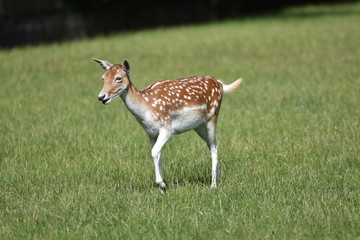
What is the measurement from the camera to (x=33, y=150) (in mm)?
8672

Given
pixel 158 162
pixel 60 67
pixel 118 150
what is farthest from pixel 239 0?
pixel 158 162

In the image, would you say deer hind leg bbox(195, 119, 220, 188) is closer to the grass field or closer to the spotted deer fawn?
the spotted deer fawn

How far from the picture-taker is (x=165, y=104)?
6730 mm

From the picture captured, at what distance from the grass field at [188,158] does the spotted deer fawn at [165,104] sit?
540 mm

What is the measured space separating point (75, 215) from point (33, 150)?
8.75 ft

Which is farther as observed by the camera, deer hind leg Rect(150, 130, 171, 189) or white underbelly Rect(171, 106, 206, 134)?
→ white underbelly Rect(171, 106, 206, 134)

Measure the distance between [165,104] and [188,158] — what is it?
1601mm

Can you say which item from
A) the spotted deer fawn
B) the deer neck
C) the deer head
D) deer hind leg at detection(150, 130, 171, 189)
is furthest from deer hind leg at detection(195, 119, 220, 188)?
the deer head

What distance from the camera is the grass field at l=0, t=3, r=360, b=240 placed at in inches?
235

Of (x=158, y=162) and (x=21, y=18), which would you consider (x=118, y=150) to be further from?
(x=21, y=18)

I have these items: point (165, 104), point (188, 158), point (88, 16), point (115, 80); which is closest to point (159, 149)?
point (165, 104)

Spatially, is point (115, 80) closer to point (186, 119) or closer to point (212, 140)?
point (186, 119)

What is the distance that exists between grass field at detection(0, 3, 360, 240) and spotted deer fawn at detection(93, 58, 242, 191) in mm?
540

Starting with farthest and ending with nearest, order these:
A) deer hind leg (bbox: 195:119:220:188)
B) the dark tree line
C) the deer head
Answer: the dark tree line
deer hind leg (bbox: 195:119:220:188)
the deer head
